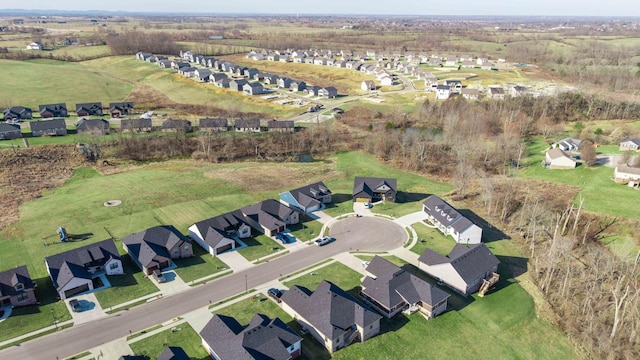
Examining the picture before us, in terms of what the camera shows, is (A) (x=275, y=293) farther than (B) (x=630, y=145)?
No

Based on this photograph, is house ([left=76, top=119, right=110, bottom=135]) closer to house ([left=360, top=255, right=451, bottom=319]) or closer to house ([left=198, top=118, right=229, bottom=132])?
house ([left=198, top=118, right=229, bottom=132])

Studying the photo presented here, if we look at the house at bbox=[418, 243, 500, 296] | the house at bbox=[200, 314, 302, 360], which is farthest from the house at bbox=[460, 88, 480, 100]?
the house at bbox=[200, 314, 302, 360]

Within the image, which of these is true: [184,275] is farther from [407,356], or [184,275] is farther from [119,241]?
[407,356]

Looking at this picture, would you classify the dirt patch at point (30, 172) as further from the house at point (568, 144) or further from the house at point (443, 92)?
the house at point (443, 92)

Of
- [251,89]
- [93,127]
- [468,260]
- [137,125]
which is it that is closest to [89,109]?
[93,127]

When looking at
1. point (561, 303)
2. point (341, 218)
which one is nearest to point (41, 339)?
point (341, 218)

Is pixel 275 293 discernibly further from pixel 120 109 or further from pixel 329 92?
pixel 329 92

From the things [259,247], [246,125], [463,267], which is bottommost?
[259,247]

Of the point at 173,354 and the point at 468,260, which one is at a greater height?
the point at 468,260
